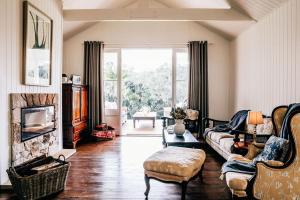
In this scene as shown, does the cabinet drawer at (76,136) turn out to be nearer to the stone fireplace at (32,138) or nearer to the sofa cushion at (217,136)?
the stone fireplace at (32,138)

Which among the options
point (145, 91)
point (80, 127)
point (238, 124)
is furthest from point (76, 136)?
point (145, 91)

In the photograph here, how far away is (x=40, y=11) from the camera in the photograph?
4066 millimetres

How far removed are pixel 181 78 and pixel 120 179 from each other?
13.3 feet

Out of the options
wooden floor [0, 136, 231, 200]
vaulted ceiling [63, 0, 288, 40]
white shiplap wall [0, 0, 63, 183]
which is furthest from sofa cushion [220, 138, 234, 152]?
white shiplap wall [0, 0, 63, 183]

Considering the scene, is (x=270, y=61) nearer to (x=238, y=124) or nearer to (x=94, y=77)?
(x=238, y=124)

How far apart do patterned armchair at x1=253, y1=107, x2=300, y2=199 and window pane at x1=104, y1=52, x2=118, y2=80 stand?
522cm

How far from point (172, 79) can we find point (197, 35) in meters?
1.34

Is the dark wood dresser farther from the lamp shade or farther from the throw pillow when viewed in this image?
the throw pillow

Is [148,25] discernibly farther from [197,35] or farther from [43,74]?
[43,74]

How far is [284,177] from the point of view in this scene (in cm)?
233

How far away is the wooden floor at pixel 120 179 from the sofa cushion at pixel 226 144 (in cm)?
35

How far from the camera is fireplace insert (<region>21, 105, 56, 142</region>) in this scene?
364cm

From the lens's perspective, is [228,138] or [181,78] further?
[181,78]

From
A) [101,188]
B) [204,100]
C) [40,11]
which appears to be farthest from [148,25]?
[101,188]
